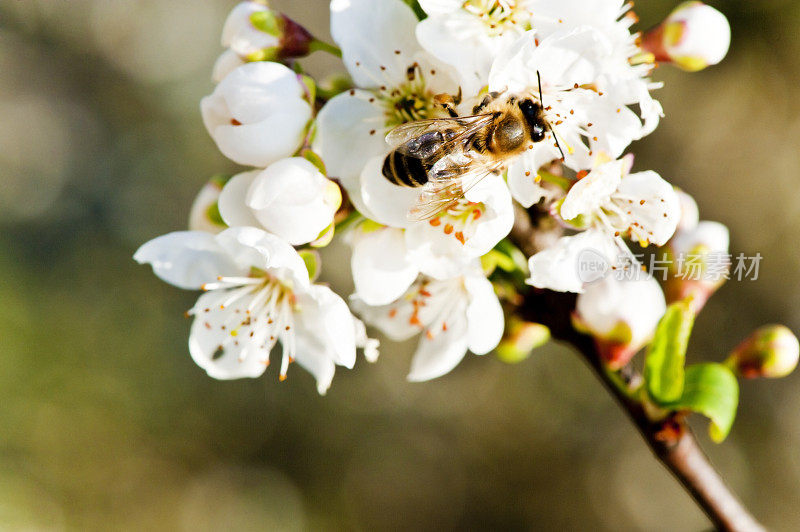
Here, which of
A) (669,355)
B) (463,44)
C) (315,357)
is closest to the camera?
(463,44)

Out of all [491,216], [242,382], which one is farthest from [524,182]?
[242,382]

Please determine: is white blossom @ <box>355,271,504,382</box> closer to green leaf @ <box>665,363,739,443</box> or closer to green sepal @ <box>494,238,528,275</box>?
green sepal @ <box>494,238,528,275</box>

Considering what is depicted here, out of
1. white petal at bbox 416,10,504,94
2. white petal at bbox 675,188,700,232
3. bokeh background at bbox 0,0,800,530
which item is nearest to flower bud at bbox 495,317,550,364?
white petal at bbox 675,188,700,232

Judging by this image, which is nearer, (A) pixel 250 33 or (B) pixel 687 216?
(A) pixel 250 33

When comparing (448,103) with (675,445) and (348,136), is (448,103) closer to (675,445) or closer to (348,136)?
Answer: (348,136)

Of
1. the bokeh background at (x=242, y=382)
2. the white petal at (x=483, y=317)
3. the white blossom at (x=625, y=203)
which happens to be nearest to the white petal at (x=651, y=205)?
the white blossom at (x=625, y=203)

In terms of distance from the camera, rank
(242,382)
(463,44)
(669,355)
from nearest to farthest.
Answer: (463,44), (669,355), (242,382)

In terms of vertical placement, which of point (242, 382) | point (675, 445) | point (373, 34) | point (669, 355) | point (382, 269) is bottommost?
point (242, 382)

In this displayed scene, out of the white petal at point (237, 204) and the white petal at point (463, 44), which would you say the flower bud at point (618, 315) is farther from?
the white petal at point (237, 204)

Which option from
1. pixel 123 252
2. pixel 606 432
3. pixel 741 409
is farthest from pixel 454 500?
pixel 123 252
